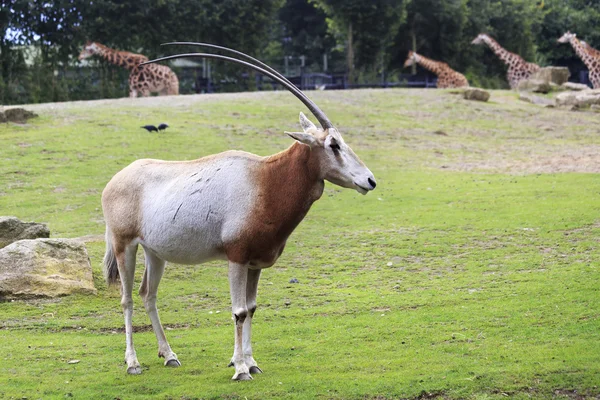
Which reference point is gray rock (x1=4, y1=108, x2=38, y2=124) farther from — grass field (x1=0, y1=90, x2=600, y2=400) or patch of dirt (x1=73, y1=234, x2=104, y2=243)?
patch of dirt (x1=73, y1=234, x2=104, y2=243)

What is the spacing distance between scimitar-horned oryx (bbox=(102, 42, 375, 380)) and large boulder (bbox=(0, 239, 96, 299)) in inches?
97.4

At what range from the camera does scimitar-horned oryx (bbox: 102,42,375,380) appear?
23.9ft

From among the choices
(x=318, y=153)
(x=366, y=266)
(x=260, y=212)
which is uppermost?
(x=318, y=153)

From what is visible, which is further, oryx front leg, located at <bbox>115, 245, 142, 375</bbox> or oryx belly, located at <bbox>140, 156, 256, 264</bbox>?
oryx front leg, located at <bbox>115, 245, 142, 375</bbox>

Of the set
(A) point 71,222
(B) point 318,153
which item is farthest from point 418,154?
(B) point 318,153

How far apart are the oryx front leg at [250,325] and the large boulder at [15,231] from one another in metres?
4.57

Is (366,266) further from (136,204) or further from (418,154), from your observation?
(418,154)

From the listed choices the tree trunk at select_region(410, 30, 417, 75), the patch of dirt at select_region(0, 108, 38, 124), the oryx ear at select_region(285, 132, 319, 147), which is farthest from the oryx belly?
the tree trunk at select_region(410, 30, 417, 75)

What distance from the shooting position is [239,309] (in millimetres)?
7270

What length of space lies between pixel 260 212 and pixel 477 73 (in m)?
44.5

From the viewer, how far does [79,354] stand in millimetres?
8219

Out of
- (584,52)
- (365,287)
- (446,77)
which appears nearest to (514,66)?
(446,77)

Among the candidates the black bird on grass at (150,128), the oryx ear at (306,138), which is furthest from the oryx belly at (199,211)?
the black bird on grass at (150,128)

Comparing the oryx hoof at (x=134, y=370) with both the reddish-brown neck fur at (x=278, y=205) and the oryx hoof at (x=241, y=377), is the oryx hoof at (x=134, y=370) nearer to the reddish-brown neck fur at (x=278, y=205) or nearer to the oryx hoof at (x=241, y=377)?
the oryx hoof at (x=241, y=377)
